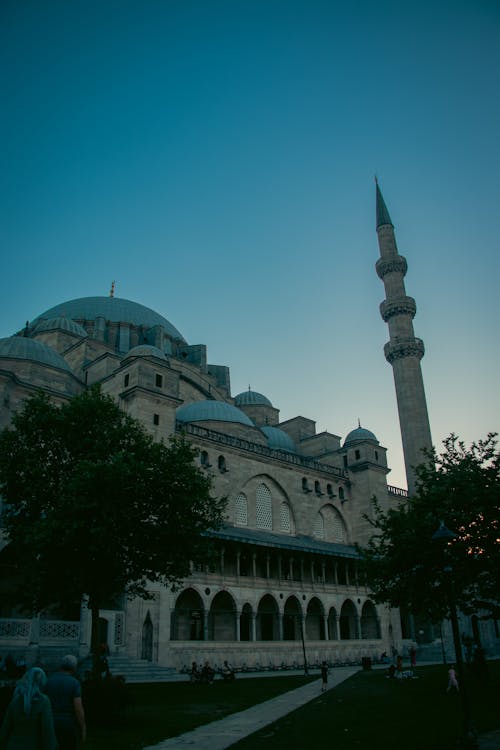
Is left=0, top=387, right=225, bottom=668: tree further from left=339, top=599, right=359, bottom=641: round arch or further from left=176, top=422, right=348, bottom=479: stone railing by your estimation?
left=339, top=599, right=359, bottom=641: round arch

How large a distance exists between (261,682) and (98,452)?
11597 millimetres

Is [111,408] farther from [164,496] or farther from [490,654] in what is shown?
[490,654]

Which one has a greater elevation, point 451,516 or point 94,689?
point 451,516

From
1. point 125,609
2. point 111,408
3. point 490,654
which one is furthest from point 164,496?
point 490,654

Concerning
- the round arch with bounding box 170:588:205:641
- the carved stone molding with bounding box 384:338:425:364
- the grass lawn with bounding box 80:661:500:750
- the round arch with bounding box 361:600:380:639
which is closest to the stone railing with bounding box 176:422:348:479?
the round arch with bounding box 170:588:205:641

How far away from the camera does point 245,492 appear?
1406 inches

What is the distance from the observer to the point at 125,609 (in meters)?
25.4

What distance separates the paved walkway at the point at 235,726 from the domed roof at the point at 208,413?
73.9ft

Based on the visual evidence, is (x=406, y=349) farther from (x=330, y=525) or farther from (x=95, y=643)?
(x=95, y=643)

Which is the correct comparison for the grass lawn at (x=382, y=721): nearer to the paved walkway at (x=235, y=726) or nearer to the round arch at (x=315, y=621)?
the paved walkway at (x=235, y=726)

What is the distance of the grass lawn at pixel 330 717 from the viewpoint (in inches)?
368

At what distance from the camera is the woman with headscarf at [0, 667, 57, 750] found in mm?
4438

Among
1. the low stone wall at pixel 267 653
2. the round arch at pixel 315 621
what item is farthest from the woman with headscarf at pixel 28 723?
the round arch at pixel 315 621

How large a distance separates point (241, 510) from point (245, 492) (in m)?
1.08
